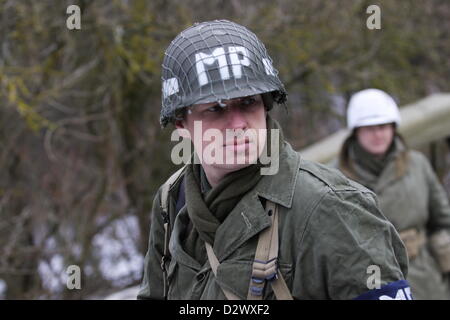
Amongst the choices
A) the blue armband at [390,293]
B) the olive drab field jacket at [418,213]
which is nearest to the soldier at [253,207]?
the blue armband at [390,293]

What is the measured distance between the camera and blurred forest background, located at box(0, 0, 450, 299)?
537cm

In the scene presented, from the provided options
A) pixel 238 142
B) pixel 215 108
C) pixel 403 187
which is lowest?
pixel 403 187

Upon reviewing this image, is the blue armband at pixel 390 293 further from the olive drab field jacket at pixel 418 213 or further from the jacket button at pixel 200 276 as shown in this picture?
the olive drab field jacket at pixel 418 213

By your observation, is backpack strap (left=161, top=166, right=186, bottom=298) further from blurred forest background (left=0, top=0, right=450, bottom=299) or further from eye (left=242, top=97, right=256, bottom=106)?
blurred forest background (left=0, top=0, right=450, bottom=299)

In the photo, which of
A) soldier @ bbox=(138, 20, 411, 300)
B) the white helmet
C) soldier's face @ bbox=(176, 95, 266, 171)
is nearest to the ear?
soldier @ bbox=(138, 20, 411, 300)

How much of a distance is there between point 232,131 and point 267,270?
0.44 m

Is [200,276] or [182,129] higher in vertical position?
[182,129]

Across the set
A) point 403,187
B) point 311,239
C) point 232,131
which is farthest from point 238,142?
point 403,187

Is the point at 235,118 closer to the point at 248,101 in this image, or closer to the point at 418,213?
the point at 248,101

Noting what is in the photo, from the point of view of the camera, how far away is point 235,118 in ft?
6.61

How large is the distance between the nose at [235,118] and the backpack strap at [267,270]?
0.29 meters

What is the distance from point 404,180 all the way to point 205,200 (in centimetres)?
241

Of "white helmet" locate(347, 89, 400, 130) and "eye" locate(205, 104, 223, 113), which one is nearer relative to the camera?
"eye" locate(205, 104, 223, 113)
